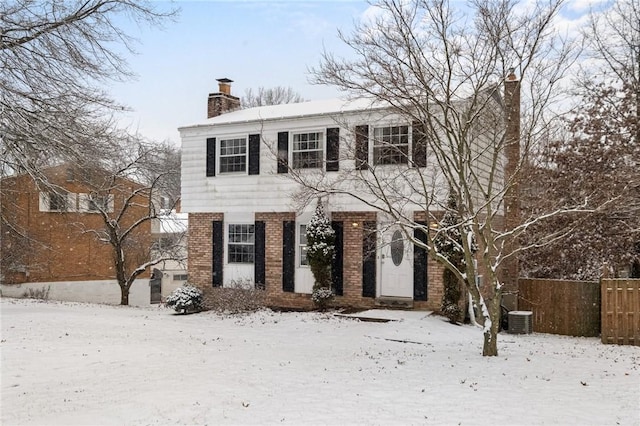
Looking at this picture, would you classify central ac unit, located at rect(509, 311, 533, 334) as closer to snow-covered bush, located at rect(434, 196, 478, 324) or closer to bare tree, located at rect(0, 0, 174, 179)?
snow-covered bush, located at rect(434, 196, 478, 324)

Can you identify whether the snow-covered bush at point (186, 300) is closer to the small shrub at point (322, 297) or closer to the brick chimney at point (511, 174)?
the small shrub at point (322, 297)

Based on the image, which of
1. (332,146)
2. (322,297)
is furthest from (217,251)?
(332,146)

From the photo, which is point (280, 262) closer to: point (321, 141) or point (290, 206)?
point (290, 206)

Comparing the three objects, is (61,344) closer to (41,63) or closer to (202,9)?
(41,63)

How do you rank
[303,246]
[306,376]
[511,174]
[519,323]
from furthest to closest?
1. [303,246]
2. [519,323]
3. [511,174]
4. [306,376]

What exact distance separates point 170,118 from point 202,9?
22537 mm

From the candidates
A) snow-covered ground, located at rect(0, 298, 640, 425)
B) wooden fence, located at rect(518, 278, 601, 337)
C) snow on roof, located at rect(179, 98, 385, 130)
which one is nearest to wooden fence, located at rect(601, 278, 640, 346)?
snow-covered ground, located at rect(0, 298, 640, 425)

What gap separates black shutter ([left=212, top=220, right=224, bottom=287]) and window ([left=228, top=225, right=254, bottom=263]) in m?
0.30

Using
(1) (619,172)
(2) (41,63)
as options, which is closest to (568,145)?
(1) (619,172)

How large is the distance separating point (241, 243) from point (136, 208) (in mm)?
13535

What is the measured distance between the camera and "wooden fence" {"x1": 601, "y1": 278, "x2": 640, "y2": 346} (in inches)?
511

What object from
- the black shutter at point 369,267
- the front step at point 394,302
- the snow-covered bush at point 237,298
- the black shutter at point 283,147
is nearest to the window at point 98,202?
the snow-covered bush at point 237,298

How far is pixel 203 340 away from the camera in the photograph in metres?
11.8

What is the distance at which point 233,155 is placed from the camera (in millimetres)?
17984
